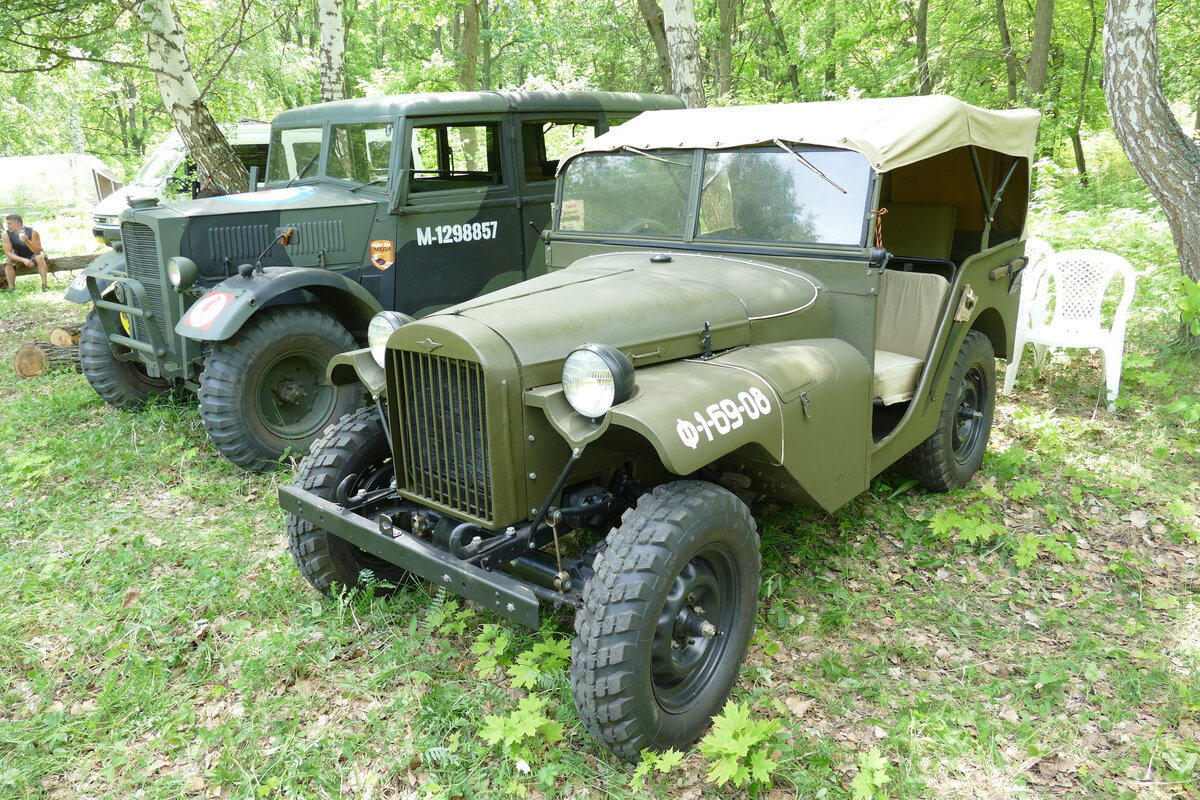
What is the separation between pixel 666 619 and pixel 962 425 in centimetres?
279

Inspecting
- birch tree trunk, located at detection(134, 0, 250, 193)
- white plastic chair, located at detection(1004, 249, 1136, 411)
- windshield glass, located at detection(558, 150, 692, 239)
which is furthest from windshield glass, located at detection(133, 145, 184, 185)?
white plastic chair, located at detection(1004, 249, 1136, 411)

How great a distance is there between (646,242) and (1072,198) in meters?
12.4

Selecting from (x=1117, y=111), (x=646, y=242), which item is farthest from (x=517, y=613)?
(x=1117, y=111)

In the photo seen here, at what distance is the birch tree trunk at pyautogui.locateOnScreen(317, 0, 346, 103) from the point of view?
8664 mm

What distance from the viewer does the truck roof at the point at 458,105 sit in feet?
18.7

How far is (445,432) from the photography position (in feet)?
9.50

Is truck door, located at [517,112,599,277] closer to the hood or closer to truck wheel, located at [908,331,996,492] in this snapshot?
the hood

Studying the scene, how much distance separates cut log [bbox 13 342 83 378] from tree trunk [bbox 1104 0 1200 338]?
835cm

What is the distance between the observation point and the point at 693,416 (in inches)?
102

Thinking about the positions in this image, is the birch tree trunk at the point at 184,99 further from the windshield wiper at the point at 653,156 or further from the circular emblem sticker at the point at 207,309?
the windshield wiper at the point at 653,156

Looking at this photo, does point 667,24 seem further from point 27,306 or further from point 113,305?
point 27,306

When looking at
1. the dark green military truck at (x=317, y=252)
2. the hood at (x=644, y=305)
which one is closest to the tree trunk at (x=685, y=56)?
the dark green military truck at (x=317, y=252)

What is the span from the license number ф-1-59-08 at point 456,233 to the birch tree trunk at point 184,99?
303 centimetres

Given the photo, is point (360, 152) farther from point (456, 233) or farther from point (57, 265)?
point (57, 265)
